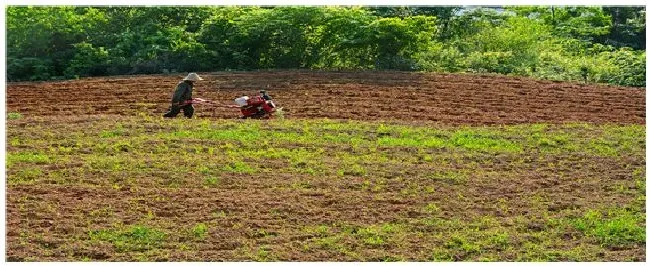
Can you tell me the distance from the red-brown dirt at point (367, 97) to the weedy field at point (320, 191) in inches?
60.4

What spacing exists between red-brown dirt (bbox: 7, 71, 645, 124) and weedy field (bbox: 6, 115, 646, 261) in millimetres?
1534

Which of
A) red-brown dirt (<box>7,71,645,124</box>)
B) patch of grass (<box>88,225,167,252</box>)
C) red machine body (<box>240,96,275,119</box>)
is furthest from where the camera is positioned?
red-brown dirt (<box>7,71,645,124</box>)

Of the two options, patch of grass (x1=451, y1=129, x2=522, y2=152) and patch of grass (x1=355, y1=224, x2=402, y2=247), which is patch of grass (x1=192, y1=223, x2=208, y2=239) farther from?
patch of grass (x1=451, y1=129, x2=522, y2=152)

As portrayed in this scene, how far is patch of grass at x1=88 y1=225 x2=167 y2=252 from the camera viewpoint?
1167 cm

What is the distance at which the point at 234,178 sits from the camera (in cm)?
1439

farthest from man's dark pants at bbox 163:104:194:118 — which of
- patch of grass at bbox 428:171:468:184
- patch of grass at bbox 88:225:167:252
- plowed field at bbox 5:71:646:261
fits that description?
patch of grass at bbox 88:225:167:252

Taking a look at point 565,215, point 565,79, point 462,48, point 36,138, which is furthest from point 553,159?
point 462,48

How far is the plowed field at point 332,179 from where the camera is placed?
1184 centimetres

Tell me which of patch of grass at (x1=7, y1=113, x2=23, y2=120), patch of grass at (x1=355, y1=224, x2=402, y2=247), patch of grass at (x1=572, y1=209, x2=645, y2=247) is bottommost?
patch of grass at (x1=572, y1=209, x2=645, y2=247)

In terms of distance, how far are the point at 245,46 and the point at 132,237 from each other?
13.7 meters

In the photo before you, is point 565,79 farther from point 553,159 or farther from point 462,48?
point 553,159

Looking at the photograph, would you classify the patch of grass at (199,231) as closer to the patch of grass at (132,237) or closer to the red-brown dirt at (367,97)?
the patch of grass at (132,237)
